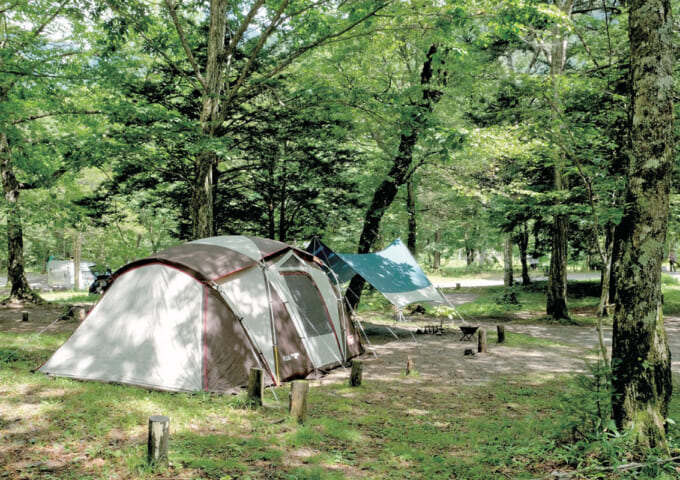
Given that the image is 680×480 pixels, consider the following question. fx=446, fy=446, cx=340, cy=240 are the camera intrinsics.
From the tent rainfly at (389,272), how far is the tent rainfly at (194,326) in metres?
3.41

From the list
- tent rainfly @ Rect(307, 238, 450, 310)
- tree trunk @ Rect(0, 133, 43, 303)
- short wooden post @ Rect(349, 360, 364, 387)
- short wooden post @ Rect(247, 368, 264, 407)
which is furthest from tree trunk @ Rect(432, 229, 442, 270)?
short wooden post @ Rect(247, 368, 264, 407)

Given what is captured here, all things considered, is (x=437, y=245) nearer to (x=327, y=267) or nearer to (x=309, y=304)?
(x=327, y=267)

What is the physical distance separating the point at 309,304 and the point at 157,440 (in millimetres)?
4067

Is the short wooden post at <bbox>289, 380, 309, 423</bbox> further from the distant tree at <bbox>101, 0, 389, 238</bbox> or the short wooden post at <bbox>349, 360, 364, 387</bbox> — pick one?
the distant tree at <bbox>101, 0, 389, 238</bbox>

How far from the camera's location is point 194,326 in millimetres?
6141

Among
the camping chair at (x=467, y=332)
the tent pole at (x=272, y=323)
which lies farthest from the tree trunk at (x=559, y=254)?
the tent pole at (x=272, y=323)

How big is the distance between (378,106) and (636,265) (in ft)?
21.0

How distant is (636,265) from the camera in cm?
382

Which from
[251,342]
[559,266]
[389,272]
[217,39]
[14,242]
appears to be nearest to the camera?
[251,342]

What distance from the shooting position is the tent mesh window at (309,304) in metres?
7.37

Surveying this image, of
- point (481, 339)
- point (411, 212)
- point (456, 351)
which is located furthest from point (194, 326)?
point (411, 212)

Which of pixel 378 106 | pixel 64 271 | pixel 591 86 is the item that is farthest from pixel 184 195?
pixel 64 271

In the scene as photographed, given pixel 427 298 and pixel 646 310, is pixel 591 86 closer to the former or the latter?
pixel 427 298

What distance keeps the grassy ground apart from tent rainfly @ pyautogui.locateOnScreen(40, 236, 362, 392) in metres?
0.33
